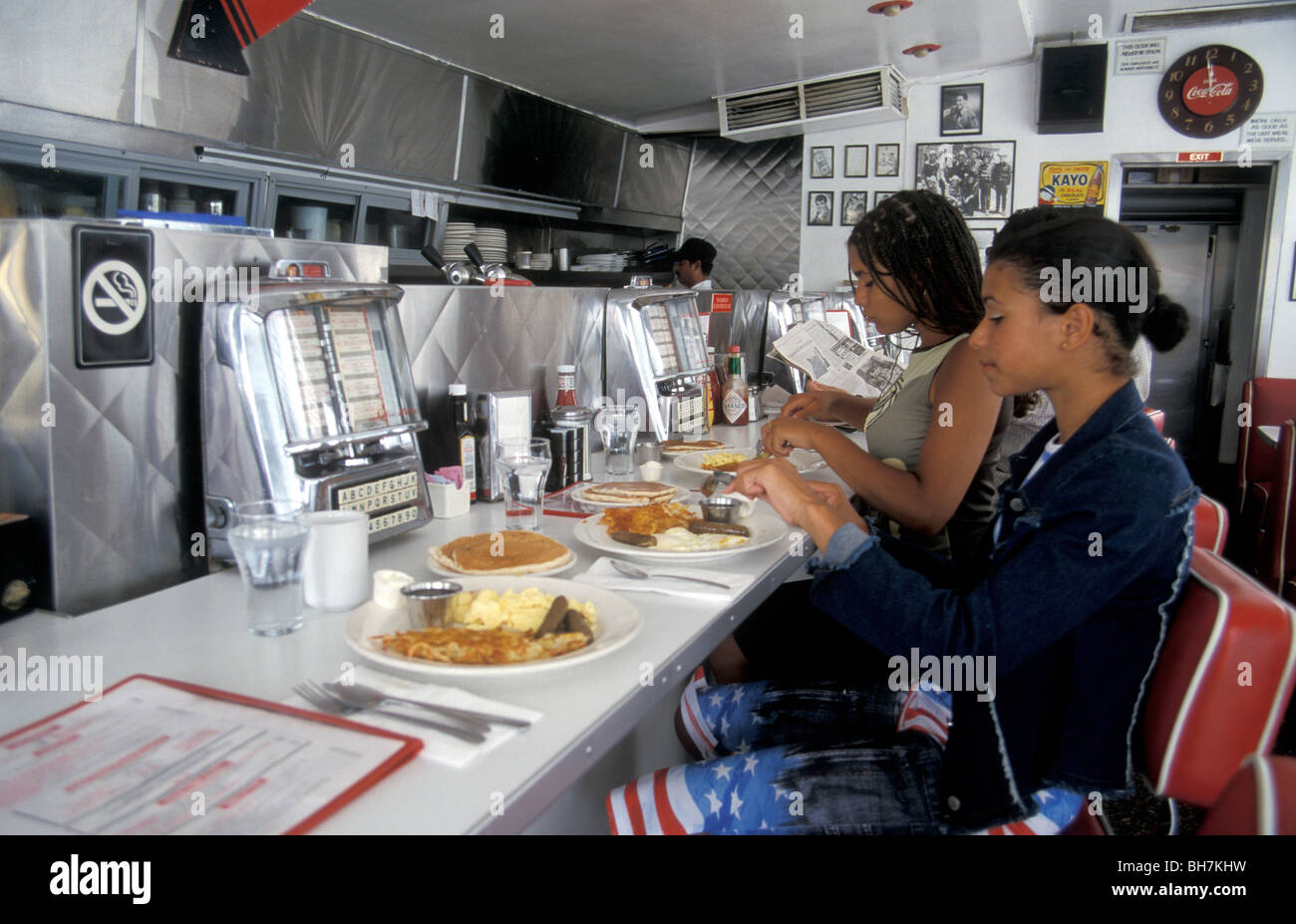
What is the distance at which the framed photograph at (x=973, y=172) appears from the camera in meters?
6.53

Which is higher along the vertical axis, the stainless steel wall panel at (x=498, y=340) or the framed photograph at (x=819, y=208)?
the framed photograph at (x=819, y=208)

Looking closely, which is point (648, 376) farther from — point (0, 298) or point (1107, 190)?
point (1107, 190)

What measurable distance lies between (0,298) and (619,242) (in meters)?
6.54

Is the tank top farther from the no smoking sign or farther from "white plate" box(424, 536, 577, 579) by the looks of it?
the no smoking sign

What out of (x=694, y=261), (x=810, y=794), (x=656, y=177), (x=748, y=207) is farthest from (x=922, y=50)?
(x=810, y=794)

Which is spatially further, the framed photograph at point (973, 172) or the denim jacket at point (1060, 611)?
the framed photograph at point (973, 172)

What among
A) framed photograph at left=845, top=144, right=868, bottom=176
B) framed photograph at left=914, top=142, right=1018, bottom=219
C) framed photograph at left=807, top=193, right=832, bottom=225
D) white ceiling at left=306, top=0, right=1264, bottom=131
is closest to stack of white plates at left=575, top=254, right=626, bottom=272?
white ceiling at left=306, top=0, right=1264, bottom=131

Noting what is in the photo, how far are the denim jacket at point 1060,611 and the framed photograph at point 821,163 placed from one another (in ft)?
20.4

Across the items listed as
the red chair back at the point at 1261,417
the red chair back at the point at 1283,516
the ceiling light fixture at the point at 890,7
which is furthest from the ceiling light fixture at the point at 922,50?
the red chair back at the point at 1283,516

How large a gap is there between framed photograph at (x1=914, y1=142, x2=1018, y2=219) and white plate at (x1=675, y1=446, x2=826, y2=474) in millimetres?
4446

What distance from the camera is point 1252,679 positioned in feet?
3.71

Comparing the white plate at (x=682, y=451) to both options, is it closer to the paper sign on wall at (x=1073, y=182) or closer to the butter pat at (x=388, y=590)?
the butter pat at (x=388, y=590)

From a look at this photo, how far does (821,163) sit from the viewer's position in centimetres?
712

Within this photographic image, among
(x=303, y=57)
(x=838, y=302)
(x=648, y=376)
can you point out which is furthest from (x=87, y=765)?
(x=838, y=302)
